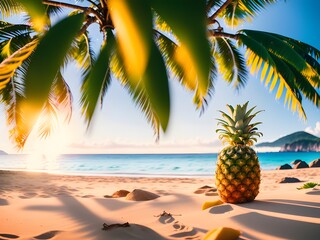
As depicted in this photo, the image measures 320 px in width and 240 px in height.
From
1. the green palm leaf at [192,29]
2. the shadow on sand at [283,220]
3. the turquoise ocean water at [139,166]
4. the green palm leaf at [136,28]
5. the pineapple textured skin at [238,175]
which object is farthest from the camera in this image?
the turquoise ocean water at [139,166]

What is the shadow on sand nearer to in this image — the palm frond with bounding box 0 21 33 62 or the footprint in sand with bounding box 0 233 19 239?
the footprint in sand with bounding box 0 233 19 239

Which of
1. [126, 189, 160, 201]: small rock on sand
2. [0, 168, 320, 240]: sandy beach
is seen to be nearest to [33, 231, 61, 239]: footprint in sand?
[0, 168, 320, 240]: sandy beach

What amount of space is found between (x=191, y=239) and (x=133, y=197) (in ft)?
8.01

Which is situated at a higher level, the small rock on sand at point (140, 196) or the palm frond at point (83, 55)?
the palm frond at point (83, 55)

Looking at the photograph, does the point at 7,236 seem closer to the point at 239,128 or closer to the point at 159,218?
the point at 159,218

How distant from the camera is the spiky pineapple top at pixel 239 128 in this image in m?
4.48

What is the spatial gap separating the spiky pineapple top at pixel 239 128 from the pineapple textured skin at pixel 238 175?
0.20 m

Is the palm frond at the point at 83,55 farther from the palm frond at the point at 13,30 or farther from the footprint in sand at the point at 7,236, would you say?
the footprint in sand at the point at 7,236

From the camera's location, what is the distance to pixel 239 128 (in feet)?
14.8

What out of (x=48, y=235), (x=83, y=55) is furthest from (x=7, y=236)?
(x=83, y=55)

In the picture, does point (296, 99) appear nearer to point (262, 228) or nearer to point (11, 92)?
point (262, 228)

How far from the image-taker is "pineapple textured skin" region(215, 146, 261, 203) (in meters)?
4.16

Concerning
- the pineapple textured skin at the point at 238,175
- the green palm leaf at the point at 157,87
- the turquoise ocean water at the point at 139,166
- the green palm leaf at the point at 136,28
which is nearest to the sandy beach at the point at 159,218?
the pineapple textured skin at the point at 238,175

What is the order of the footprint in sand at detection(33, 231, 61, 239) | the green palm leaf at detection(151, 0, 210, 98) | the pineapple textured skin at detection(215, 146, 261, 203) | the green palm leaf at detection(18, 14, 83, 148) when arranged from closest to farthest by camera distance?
the green palm leaf at detection(151, 0, 210, 98) → the green palm leaf at detection(18, 14, 83, 148) → the footprint in sand at detection(33, 231, 61, 239) → the pineapple textured skin at detection(215, 146, 261, 203)
